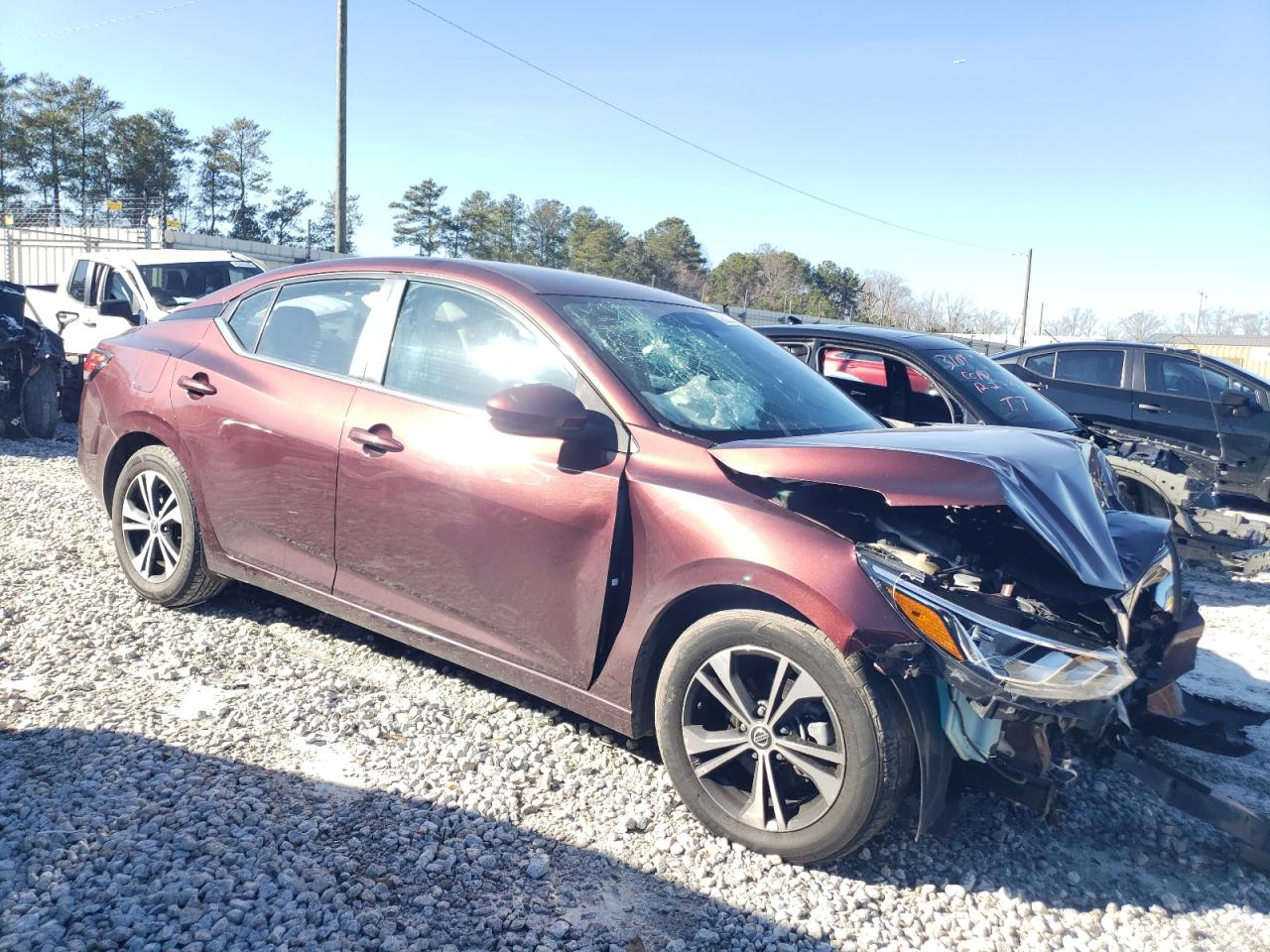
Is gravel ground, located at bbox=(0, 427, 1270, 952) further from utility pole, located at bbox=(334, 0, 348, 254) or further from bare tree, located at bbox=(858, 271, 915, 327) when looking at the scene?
bare tree, located at bbox=(858, 271, 915, 327)

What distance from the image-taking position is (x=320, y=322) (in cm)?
420

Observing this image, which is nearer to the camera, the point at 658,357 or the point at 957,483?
the point at 957,483

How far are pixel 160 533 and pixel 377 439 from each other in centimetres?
163

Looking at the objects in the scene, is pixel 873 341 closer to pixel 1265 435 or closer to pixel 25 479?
pixel 1265 435

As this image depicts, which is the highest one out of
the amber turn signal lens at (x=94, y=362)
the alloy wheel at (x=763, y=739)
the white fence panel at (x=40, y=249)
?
the white fence panel at (x=40, y=249)

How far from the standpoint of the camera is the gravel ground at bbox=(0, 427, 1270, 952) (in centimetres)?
250

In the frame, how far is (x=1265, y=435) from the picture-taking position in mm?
9812

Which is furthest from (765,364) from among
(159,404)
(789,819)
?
(159,404)

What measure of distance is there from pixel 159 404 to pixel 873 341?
14.5 feet

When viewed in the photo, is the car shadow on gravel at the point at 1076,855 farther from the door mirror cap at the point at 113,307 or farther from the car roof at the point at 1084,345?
the door mirror cap at the point at 113,307

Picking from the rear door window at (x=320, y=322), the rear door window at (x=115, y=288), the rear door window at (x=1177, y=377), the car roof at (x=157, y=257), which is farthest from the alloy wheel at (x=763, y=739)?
the car roof at (x=157, y=257)

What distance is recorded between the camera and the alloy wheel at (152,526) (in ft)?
15.0

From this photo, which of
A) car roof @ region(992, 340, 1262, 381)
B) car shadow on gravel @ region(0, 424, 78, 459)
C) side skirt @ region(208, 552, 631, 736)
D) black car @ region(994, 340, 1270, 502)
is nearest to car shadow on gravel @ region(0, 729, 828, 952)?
side skirt @ region(208, 552, 631, 736)

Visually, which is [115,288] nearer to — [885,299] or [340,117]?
[340,117]
